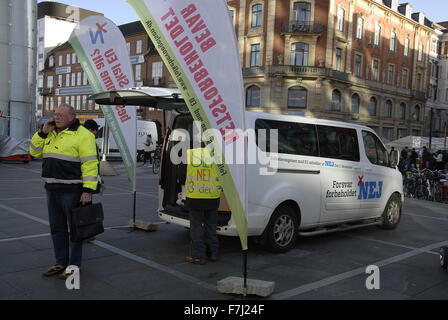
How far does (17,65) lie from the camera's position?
23234mm

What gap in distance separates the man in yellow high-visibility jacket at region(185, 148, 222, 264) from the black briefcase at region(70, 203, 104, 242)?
1330mm

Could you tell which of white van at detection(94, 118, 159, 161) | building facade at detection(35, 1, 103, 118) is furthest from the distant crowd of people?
building facade at detection(35, 1, 103, 118)

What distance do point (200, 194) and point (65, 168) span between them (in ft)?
5.84

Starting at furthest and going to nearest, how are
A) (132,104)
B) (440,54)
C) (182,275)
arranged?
(440,54) < (132,104) < (182,275)

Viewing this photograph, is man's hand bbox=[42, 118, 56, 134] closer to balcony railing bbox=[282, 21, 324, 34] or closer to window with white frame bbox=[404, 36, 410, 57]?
balcony railing bbox=[282, 21, 324, 34]

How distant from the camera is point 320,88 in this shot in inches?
1532

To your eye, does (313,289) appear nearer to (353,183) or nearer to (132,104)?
(353,183)

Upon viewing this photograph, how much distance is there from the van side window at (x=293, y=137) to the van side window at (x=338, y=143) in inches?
8.2

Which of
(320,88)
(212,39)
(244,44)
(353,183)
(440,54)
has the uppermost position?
(440,54)

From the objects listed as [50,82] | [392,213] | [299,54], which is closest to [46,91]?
[50,82]

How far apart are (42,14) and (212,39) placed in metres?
81.7

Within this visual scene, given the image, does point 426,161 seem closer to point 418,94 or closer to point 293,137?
point 293,137
